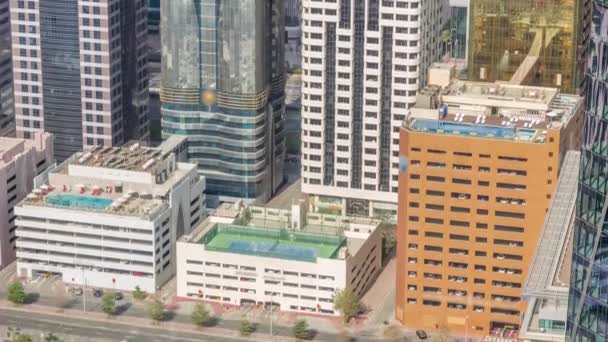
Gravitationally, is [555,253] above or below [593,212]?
below

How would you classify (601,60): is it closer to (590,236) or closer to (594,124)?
(594,124)

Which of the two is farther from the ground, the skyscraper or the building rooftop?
the skyscraper

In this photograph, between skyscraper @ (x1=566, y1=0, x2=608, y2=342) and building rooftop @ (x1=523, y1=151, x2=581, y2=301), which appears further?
building rooftop @ (x1=523, y1=151, x2=581, y2=301)

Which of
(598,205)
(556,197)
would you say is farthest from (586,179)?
(556,197)

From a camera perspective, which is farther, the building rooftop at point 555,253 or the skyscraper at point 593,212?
the building rooftop at point 555,253
